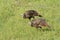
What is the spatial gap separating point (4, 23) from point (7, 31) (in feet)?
2.68

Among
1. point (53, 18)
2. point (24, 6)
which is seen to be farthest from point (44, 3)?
point (53, 18)

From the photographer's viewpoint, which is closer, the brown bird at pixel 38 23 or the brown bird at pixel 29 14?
the brown bird at pixel 38 23

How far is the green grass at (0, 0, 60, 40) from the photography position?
9.22 metres

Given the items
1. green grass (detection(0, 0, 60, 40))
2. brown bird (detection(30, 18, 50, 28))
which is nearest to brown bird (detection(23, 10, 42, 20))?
green grass (detection(0, 0, 60, 40))

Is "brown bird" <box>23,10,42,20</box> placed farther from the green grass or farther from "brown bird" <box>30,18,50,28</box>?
"brown bird" <box>30,18,50,28</box>

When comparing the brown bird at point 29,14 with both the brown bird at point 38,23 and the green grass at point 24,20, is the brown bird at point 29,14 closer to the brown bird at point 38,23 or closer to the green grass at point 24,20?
the green grass at point 24,20

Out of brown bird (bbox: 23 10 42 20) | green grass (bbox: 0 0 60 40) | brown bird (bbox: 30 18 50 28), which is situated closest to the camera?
green grass (bbox: 0 0 60 40)

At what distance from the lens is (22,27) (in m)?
9.87

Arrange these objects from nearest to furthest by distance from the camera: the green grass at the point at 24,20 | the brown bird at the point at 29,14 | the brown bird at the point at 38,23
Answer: the green grass at the point at 24,20, the brown bird at the point at 38,23, the brown bird at the point at 29,14

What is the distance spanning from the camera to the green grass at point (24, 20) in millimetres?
9218

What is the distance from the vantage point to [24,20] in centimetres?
1066

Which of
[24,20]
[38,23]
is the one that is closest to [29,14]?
[24,20]

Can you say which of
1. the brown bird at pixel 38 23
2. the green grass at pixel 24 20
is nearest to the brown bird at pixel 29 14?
the green grass at pixel 24 20

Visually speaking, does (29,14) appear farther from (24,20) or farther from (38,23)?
(38,23)
